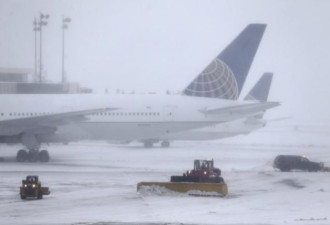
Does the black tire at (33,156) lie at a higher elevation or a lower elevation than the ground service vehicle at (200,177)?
higher

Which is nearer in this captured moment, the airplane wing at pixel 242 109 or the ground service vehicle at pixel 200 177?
the ground service vehicle at pixel 200 177

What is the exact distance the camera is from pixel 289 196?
26453mm

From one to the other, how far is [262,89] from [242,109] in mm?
24971

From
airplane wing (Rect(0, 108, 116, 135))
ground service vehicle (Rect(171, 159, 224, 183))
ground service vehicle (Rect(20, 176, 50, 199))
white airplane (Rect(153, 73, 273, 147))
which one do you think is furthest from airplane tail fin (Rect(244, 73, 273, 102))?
ground service vehicle (Rect(20, 176, 50, 199))

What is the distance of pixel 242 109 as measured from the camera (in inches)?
1938

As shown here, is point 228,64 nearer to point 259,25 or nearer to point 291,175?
point 259,25

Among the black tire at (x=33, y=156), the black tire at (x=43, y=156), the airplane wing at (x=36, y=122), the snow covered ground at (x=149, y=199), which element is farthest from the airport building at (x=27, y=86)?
the snow covered ground at (x=149, y=199)

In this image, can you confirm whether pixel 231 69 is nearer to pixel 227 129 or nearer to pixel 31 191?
pixel 227 129

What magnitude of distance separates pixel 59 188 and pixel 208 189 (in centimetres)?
649

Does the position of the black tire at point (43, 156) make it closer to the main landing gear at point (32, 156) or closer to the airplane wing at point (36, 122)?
the main landing gear at point (32, 156)

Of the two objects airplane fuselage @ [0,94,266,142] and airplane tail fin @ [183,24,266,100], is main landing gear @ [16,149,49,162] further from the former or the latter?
airplane tail fin @ [183,24,266,100]

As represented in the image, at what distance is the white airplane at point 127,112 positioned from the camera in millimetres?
47875

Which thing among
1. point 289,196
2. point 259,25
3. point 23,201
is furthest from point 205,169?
point 259,25

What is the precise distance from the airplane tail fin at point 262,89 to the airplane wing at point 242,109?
76.9ft
